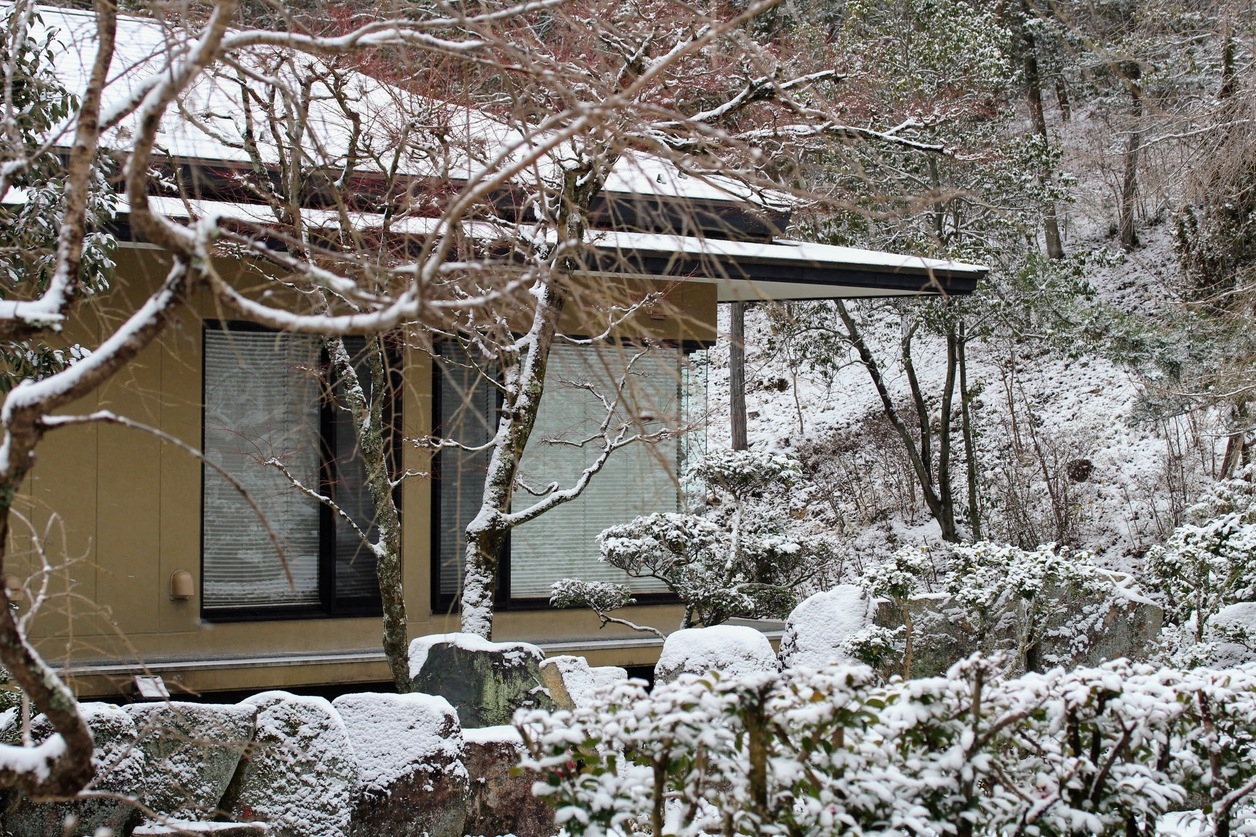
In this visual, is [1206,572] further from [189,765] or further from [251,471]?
[251,471]

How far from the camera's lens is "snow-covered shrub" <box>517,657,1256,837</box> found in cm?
255

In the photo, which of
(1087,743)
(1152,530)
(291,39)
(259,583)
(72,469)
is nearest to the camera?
(291,39)

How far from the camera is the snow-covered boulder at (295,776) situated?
3.97 metres

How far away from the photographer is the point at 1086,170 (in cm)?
1769

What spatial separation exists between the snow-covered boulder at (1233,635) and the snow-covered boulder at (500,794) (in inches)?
148

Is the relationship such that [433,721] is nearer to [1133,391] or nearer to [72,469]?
[72,469]

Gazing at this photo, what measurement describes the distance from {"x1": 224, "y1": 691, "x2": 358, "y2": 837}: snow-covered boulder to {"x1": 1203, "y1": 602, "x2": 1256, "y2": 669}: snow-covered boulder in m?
4.49

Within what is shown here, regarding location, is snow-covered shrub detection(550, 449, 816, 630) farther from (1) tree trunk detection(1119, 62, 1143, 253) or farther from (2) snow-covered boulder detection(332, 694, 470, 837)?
(1) tree trunk detection(1119, 62, 1143, 253)

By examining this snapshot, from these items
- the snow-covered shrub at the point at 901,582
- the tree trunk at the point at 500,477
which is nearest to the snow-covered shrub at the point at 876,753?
the tree trunk at the point at 500,477

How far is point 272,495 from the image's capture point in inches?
286

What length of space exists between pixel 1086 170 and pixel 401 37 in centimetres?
1745

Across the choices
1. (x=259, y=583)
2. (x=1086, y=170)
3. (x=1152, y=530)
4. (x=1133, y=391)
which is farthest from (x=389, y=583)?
(x=1086, y=170)

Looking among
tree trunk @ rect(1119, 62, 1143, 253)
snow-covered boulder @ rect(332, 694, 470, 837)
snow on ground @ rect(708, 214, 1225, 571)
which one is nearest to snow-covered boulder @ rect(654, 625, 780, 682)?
snow-covered boulder @ rect(332, 694, 470, 837)

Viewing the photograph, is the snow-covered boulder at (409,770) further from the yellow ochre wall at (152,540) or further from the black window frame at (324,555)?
the black window frame at (324,555)
